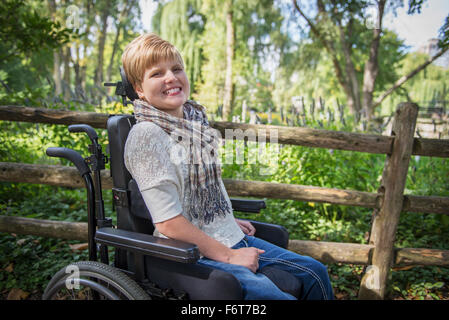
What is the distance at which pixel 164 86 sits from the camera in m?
1.33

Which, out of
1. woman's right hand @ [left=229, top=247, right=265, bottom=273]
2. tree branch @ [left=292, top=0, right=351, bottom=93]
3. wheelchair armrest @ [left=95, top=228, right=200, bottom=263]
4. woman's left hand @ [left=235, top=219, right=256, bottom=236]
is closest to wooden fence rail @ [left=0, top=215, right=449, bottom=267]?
woman's left hand @ [left=235, top=219, right=256, bottom=236]

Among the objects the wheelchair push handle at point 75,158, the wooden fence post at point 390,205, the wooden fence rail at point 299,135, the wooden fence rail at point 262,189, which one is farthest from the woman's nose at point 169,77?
the wooden fence post at point 390,205

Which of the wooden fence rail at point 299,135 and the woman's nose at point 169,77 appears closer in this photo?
the woman's nose at point 169,77

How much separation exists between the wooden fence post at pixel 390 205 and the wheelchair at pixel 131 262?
4.29 ft

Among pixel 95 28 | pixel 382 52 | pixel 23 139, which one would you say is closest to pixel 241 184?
pixel 23 139

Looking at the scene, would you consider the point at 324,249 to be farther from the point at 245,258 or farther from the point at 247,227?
the point at 245,258

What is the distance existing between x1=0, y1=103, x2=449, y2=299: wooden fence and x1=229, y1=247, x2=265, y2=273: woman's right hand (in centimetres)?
110

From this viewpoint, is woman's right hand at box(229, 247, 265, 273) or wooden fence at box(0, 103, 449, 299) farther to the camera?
wooden fence at box(0, 103, 449, 299)

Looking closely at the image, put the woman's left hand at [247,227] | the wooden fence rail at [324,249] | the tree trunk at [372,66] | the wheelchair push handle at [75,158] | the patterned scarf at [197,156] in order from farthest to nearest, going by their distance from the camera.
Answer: the tree trunk at [372,66] < the wooden fence rail at [324,249] < the woman's left hand at [247,227] < the wheelchair push handle at [75,158] < the patterned scarf at [197,156]

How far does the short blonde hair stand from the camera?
1.29m

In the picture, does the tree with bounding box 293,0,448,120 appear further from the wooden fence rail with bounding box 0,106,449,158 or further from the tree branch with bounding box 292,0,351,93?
the wooden fence rail with bounding box 0,106,449,158

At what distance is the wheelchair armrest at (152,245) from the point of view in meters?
1.07

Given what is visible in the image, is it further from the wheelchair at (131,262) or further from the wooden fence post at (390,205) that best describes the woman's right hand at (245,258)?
the wooden fence post at (390,205)
